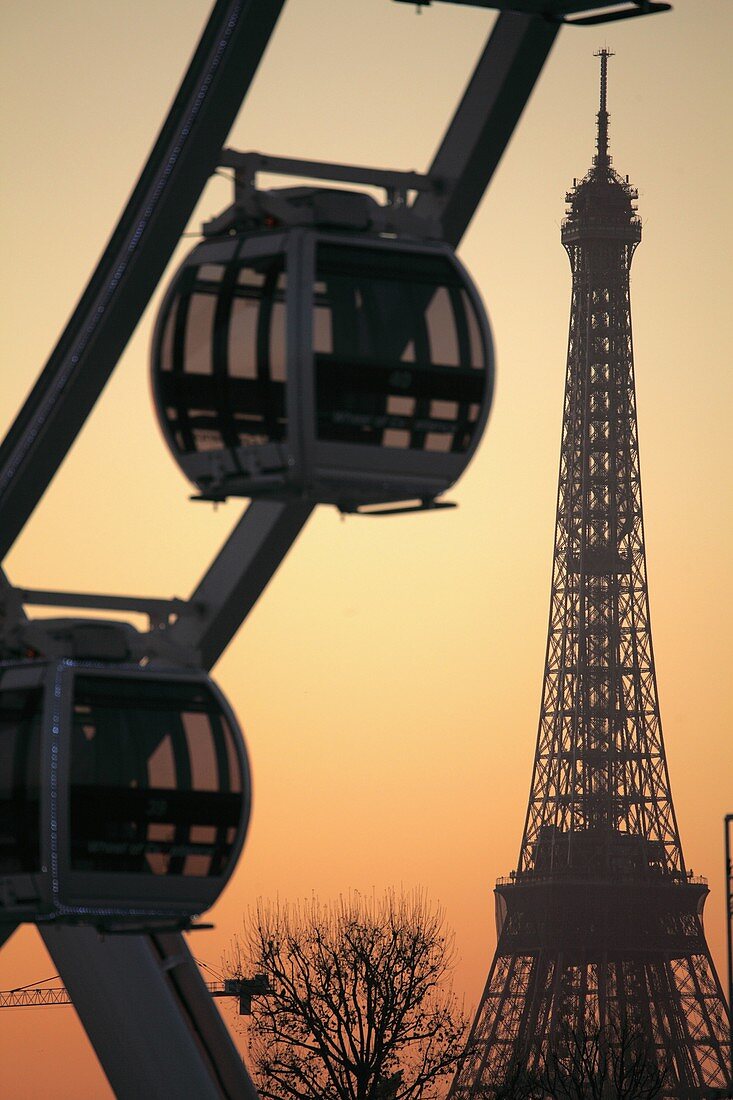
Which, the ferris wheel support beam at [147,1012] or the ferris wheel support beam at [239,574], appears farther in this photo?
the ferris wheel support beam at [147,1012]

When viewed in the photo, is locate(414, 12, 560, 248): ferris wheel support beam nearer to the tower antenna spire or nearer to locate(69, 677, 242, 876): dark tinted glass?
locate(69, 677, 242, 876): dark tinted glass

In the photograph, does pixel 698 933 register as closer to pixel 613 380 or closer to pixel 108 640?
pixel 613 380

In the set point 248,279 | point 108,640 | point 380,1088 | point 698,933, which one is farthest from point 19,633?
point 698,933

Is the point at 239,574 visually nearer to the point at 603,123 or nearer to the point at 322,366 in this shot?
the point at 322,366

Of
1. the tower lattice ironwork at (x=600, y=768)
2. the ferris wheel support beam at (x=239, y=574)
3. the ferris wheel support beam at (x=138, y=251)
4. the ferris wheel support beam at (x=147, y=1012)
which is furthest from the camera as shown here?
the tower lattice ironwork at (x=600, y=768)

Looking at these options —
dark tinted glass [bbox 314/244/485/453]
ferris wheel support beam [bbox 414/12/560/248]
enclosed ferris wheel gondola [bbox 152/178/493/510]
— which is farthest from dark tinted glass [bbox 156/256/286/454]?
ferris wheel support beam [bbox 414/12/560/248]

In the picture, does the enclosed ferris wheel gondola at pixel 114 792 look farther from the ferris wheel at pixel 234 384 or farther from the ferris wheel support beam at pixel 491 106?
the ferris wheel support beam at pixel 491 106

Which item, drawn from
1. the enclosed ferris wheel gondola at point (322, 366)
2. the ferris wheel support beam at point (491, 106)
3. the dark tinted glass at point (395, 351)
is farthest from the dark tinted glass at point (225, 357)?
the ferris wheel support beam at point (491, 106)
